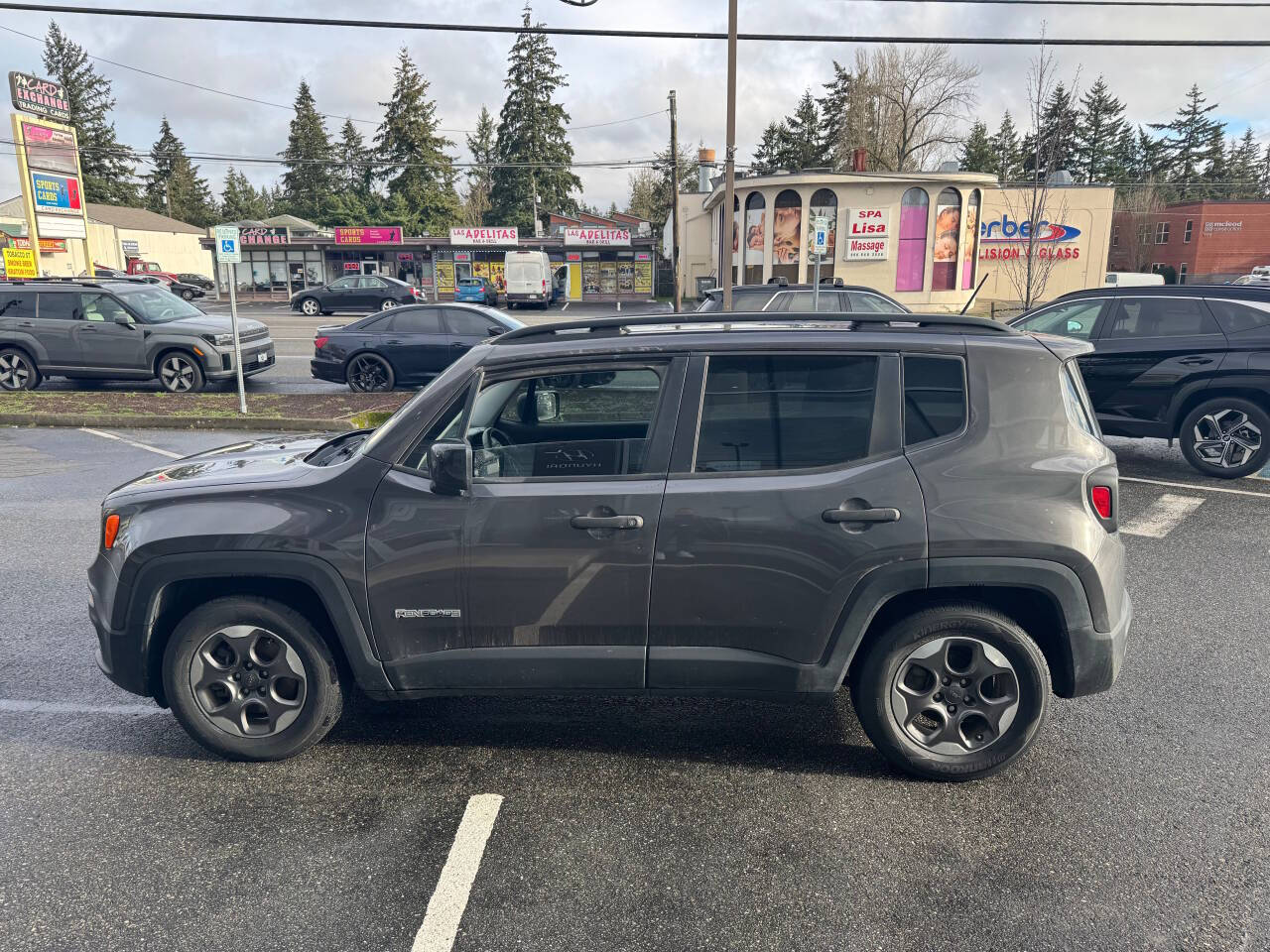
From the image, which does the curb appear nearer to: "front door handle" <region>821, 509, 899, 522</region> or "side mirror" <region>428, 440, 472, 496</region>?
"side mirror" <region>428, 440, 472, 496</region>

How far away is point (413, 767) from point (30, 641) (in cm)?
284

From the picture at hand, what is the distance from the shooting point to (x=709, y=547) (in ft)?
10.7

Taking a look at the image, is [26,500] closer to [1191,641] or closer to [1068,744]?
[1068,744]

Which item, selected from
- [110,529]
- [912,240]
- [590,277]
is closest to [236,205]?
[590,277]

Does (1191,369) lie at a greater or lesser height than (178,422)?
greater

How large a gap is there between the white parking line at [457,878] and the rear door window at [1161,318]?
8.59 metres

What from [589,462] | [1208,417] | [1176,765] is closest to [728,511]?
[589,462]

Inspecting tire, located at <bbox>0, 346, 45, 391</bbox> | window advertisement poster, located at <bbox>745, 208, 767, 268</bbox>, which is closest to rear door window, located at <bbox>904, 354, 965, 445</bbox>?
tire, located at <bbox>0, 346, 45, 391</bbox>

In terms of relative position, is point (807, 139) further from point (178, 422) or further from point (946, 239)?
point (178, 422)

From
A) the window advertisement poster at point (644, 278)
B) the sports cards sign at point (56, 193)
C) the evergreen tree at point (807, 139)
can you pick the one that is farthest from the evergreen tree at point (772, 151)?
the sports cards sign at point (56, 193)

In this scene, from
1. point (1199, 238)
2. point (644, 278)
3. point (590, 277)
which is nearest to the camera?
point (644, 278)

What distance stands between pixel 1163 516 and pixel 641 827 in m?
6.42

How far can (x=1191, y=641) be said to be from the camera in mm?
4895

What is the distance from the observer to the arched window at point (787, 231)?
3375 cm
